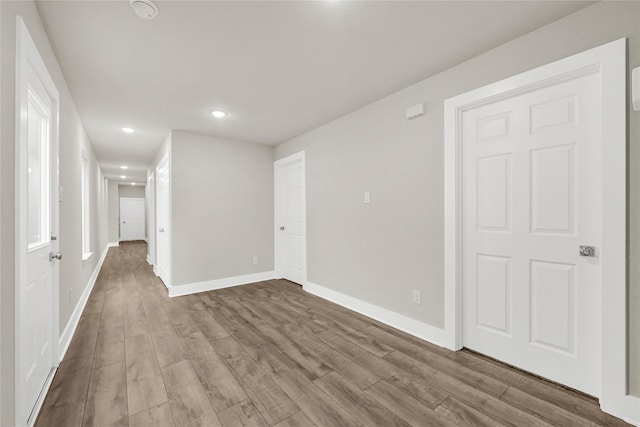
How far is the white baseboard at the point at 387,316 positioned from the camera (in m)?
2.40

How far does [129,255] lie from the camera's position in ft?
24.6

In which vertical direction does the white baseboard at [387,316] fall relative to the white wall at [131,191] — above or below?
below

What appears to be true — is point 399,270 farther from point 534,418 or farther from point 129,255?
point 129,255

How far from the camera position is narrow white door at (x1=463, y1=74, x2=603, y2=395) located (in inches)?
66.0

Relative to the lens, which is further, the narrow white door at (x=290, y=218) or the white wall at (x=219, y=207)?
the narrow white door at (x=290, y=218)

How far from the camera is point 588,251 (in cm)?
166

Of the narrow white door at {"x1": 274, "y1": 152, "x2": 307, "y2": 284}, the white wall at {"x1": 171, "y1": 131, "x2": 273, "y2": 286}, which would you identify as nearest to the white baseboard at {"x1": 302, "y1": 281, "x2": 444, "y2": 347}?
the narrow white door at {"x1": 274, "y1": 152, "x2": 307, "y2": 284}

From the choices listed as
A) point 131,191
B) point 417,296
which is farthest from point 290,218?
point 131,191

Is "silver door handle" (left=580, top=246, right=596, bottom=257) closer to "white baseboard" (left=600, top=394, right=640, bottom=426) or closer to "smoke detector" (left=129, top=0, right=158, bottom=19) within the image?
"white baseboard" (left=600, top=394, right=640, bottom=426)

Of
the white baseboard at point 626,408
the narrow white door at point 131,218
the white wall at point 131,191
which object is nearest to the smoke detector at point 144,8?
the white baseboard at point 626,408

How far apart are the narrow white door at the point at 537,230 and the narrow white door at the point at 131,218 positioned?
12651mm

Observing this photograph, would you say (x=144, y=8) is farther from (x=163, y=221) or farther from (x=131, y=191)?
(x=131, y=191)

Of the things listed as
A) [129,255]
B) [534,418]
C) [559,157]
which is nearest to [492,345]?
[534,418]

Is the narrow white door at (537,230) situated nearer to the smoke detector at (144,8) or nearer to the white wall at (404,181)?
the white wall at (404,181)
